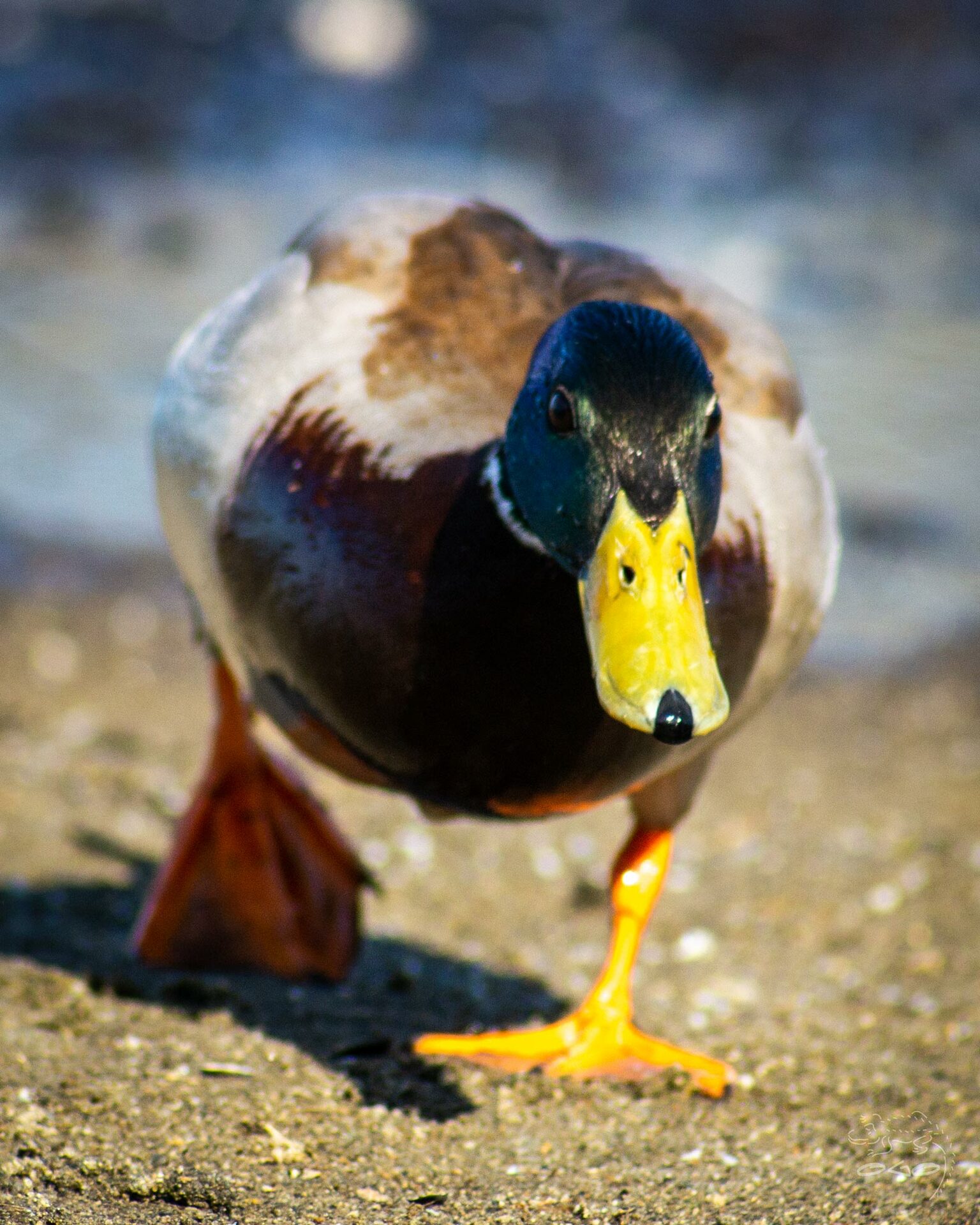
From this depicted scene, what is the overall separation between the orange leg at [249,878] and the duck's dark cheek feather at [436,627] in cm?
99

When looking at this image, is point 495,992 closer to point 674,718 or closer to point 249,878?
point 249,878

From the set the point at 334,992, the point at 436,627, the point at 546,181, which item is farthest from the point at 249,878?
the point at 546,181

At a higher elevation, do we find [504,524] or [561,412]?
[561,412]

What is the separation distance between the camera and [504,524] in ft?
8.69

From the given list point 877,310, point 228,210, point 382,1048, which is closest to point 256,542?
point 382,1048

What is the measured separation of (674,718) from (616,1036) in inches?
50.8

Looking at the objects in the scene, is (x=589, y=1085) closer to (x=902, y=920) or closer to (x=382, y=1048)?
(x=382, y=1048)

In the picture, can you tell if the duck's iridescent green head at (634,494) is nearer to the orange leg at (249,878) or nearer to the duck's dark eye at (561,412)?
the duck's dark eye at (561,412)

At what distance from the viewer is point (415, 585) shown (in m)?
2.68

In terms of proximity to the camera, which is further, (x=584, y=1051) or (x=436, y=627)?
(x=584, y=1051)

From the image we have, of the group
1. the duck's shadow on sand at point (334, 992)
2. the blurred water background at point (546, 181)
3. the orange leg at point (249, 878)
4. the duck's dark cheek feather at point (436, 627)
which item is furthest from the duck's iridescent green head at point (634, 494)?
the blurred water background at point (546, 181)

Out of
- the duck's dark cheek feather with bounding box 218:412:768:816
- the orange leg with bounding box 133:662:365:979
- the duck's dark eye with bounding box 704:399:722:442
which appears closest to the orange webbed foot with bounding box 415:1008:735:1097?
the duck's dark cheek feather with bounding box 218:412:768:816

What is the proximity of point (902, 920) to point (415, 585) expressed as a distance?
2120 mm

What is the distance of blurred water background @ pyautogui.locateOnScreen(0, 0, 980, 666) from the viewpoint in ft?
25.3
